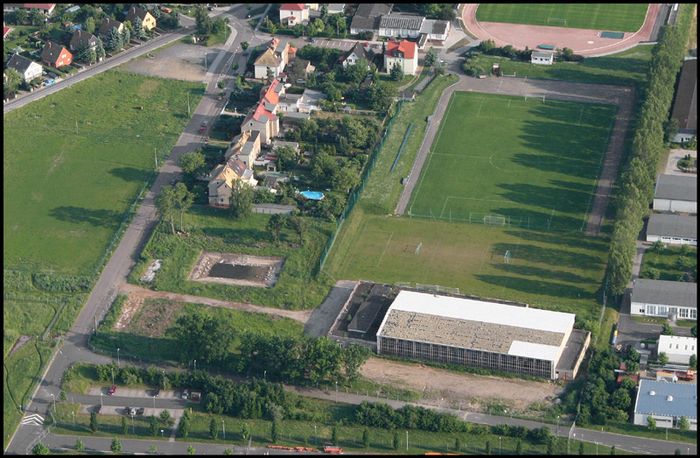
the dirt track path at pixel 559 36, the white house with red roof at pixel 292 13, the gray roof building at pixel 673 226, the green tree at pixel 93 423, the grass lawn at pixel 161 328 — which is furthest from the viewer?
the white house with red roof at pixel 292 13

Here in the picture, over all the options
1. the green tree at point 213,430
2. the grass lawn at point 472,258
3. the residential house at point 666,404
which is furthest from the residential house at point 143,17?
the residential house at point 666,404

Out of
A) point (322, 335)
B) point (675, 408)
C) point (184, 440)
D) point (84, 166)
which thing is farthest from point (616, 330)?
point (84, 166)

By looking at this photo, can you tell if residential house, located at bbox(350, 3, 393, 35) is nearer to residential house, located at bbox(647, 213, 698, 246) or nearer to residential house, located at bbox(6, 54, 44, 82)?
residential house, located at bbox(6, 54, 44, 82)

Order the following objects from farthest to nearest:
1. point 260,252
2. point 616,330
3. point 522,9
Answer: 1. point 522,9
2. point 260,252
3. point 616,330

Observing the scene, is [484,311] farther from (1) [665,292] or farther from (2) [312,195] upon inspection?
(2) [312,195]

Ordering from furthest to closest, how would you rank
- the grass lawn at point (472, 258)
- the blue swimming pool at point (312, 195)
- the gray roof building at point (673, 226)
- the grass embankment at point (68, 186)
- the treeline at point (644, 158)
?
1. the blue swimming pool at point (312, 195)
2. the gray roof building at point (673, 226)
3. the grass lawn at point (472, 258)
4. the treeline at point (644, 158)
5. the grass embankment at point (68, 186)

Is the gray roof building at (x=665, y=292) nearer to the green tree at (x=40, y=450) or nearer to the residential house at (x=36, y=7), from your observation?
the green tree at (x=40, y=450)

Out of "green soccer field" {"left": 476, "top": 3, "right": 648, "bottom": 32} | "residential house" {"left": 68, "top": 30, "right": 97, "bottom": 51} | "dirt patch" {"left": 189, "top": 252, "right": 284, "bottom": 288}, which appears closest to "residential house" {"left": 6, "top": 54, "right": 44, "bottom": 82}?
"residential house" {"left": 68, "top": 30, "right": 97, "bottom": 51}

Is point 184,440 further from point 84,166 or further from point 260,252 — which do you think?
point 84,166
